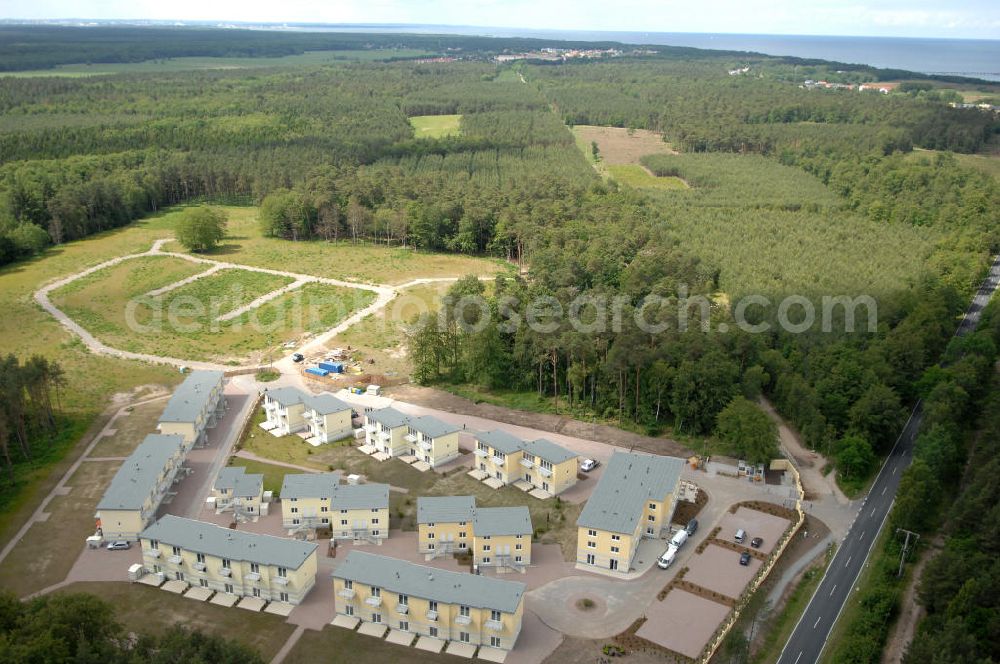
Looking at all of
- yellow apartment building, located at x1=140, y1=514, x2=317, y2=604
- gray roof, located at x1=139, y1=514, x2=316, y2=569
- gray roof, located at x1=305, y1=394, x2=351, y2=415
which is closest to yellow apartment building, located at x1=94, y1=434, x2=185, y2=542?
gray roof, located at x1=139, y1=514, x2=316, y2=569

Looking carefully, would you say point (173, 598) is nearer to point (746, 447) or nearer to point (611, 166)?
point (746, 447)

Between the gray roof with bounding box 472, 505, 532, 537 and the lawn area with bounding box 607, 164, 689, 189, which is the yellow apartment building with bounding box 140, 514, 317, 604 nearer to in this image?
the gray roof with bounding box 472, 505, 532, 537

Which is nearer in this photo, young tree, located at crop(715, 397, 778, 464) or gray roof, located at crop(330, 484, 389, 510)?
gray roof, located at crop(330, 484, 389, 510)

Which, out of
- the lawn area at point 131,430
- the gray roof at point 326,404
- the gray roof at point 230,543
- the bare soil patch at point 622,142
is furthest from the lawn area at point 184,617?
the bare soil patch at point 622,142

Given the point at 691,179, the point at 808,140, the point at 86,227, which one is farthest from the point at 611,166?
the point at 86,227

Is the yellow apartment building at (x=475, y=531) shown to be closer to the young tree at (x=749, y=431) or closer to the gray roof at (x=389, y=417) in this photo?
the gray roof at (x=389, y=417)
